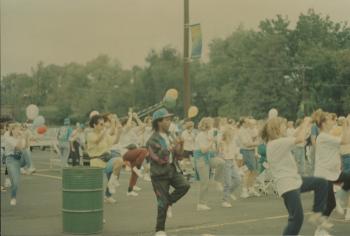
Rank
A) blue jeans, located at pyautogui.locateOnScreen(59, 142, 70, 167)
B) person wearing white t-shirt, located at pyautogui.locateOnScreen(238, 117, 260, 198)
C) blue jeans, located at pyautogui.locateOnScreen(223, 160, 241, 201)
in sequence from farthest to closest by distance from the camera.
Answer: blue jeans, located at pyautogui.locateOnScreen(59, 142, 70, 167), person wearing white t-shirt, located at pyautogui.locateOnScreen(238, 117, 260, 198), blue jeans, located at pyautogui.locateOnScreen(223, 160, 241, 201)

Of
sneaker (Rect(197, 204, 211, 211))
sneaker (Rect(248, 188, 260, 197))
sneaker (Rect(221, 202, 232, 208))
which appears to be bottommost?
sneaker (Rect(248, 188, 260, 197))

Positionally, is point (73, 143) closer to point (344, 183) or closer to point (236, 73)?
point (344, 183)

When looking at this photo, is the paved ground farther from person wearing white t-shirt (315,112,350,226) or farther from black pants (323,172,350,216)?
person wearing white t-shirt (315,112,350,226)

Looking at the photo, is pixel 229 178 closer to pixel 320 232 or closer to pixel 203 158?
pixel 203 158

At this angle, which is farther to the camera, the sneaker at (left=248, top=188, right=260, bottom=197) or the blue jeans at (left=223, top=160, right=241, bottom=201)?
the sneaker at (left=248, top=188, right=260, bottom=197)

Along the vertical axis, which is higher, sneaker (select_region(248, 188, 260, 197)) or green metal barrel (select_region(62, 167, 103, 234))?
green metal barrel (select_region(62, 167, 103, 234))

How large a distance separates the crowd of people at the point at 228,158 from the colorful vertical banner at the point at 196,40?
9.32 ft

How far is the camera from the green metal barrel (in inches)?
352

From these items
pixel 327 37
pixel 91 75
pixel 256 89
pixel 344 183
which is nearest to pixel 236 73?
pixel 256 89

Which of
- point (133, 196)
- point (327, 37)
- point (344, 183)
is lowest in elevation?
point (133, 196)

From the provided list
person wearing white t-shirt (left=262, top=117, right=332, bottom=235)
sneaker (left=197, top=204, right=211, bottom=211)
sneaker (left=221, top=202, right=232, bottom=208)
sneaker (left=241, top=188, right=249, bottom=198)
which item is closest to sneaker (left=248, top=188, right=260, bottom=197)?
sneaker (left=241, top=188, right=249, bottom=198)

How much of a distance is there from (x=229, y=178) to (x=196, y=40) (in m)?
8.25

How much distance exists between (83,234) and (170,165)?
1618 mm

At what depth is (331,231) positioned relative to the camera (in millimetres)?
9320
